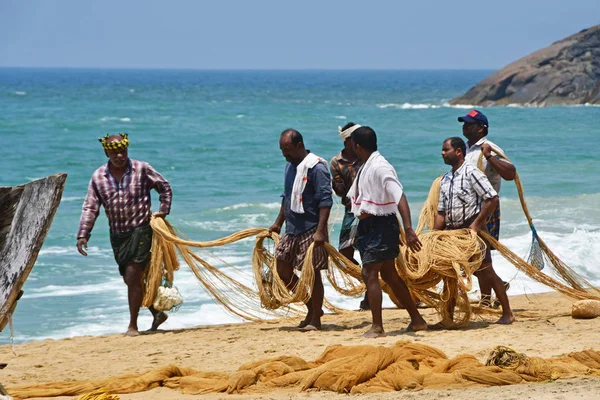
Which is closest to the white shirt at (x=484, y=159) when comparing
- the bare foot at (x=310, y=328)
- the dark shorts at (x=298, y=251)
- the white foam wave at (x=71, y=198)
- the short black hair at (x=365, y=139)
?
the short black hair at (x=365, y=139)

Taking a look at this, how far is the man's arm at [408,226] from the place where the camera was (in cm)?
678

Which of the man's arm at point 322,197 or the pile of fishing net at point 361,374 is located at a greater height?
the man's arm at point 322,197

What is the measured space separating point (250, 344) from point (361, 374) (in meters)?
1.84

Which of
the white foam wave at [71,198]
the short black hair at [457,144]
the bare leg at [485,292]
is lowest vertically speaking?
the white foam wave at [71,198]

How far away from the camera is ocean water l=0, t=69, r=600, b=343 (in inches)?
436

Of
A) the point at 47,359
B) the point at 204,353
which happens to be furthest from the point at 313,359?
the point at 47,359

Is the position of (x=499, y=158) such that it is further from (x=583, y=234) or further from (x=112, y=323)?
(x=583, y=234)

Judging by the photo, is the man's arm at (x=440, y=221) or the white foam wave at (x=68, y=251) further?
the white foam wave at (x=68, y=251)

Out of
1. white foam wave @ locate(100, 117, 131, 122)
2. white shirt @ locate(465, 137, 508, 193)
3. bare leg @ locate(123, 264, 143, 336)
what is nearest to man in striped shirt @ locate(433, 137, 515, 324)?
white shirt @ locate(465, 137, 508, 193)

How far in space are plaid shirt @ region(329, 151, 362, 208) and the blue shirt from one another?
2.34 ft

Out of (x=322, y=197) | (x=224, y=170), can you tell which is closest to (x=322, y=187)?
(x=322, y=197)

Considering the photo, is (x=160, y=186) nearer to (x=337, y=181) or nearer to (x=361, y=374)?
(x=337, y=181)

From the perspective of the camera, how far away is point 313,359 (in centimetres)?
678

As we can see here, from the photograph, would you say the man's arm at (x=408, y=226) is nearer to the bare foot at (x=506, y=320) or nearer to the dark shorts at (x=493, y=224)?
the dark shorts at (x=493, y=224)
